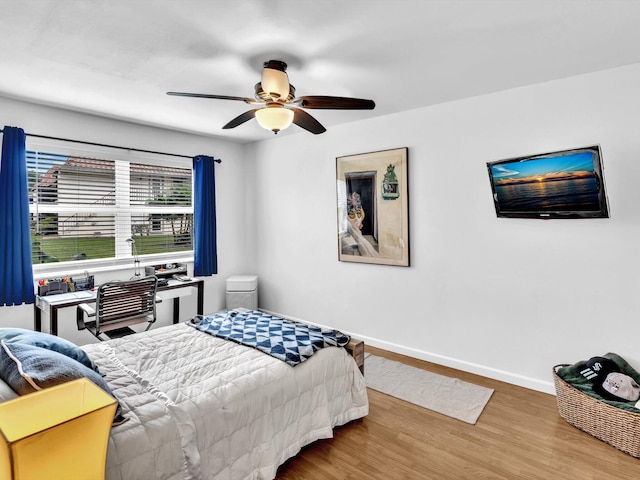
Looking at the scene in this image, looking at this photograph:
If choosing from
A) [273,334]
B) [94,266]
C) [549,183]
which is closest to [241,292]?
[94,266]

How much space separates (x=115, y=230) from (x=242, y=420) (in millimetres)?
3003

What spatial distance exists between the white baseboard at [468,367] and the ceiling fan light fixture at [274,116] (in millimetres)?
2514

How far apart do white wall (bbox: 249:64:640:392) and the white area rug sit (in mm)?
309

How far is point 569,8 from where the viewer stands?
5.91ft

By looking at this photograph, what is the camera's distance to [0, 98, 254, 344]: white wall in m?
3.25

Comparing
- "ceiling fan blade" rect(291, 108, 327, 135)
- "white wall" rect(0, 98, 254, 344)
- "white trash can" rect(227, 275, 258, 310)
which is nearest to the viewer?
"ceiling fan blade" rect(291, 108, 327, 135)

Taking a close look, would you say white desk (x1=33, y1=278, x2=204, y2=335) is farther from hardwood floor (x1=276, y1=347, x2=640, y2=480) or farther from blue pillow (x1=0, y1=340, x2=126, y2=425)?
hardwood floor (x1=276, y1=347, x2=640, y2=480)

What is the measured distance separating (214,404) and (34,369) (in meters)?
0.76

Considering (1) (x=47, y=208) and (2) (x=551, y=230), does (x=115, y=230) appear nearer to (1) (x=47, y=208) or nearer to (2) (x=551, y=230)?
(1) (x=47, y=208)

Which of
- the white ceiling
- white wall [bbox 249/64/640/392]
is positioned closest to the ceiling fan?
the white ceiling

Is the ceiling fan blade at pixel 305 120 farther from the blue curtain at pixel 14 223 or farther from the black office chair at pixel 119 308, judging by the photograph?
the blue curtain at pixel 14 223

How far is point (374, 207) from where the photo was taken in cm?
379

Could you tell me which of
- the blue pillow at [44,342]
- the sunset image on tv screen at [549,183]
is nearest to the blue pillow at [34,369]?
the blue pillow at [44,342]

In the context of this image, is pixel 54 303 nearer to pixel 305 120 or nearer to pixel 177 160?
pixel 177 160
